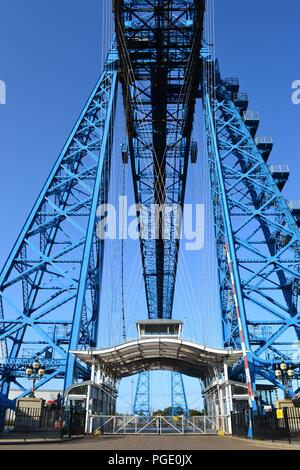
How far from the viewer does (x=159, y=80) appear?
31547 millimetres

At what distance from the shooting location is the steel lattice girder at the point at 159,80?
26.6m

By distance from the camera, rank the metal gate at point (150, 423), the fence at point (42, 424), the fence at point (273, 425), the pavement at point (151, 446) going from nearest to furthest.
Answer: the pavement at point (151, 446)
the fence at point (273, 425)
the fence at point (42, 424)
the metal gate at point (150, 423)

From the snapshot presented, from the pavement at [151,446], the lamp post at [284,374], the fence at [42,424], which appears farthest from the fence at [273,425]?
the fence at [42,424]

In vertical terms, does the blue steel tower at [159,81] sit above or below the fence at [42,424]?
above

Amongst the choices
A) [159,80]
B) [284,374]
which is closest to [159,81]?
[159,80]

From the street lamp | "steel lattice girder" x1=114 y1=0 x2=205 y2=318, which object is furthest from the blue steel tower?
the street lamp

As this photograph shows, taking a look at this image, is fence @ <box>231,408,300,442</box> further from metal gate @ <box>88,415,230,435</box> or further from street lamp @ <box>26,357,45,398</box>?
street lamp @ <box>26,357,45,398</box>

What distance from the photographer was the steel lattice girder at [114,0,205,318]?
2662cm

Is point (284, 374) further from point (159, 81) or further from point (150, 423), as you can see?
point (159, 81)

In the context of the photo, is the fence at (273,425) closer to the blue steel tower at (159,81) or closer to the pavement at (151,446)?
the pavement at (151,446)

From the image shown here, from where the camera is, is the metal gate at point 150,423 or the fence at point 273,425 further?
the metal gate at point 150,423

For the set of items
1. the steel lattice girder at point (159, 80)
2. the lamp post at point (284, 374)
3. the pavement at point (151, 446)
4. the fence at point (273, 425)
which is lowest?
the pavement at point (151, 446)

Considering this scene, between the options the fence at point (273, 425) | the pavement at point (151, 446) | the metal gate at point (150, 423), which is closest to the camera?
the pavement at point (151, 446)

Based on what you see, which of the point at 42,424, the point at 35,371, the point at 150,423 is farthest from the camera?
the point at 150,423
